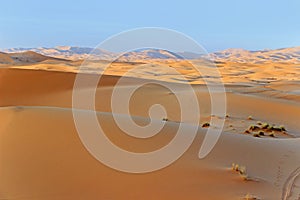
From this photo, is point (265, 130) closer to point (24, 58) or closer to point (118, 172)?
point (118, 172)

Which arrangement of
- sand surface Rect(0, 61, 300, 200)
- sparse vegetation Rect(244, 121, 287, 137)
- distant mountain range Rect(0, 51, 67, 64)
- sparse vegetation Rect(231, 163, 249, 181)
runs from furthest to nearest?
distant mountain range Rect(0, 51, 67, 64) < sparse vegetation Rect(244, 121, 287, 137) < sparse vegetation Rect(231, 163, 249, 181) < sand surface Rect(0, 61, 300, 200)

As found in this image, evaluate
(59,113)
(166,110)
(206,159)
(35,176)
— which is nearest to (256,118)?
(166,110)

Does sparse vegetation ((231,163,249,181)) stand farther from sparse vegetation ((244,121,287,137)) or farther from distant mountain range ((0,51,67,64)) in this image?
distant mountain range ((0,51,67,64))

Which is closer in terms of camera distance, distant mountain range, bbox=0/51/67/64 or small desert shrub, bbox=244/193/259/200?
small desert shrub, bbox=244/193/259/200

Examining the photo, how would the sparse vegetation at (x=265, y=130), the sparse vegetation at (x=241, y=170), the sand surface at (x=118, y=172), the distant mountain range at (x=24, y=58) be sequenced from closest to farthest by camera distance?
the sand surface at (x=118, y=172) < the sparse vegetation at (x=241, y=170) < the sparse vegetation at (x=265, y=130) < the distant mountain range at (x=24, y=58)

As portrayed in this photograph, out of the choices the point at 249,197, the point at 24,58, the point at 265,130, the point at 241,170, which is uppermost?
the point at 24,58

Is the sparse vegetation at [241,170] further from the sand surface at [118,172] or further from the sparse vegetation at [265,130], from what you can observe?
the sparse vegetation at [265,130]

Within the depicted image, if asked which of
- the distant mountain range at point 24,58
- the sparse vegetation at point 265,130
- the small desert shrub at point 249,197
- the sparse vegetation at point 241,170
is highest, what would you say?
the distant mountain range at point 24,58

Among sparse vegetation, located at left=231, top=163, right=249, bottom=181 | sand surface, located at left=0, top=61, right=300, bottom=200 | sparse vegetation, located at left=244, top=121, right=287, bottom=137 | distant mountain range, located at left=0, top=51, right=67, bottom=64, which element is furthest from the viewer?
distant mountain range, located at left=0, top=51, right=67, bottom=64

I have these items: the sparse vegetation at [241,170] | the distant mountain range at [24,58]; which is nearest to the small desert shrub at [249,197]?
the sparse vegetation at [241,170]

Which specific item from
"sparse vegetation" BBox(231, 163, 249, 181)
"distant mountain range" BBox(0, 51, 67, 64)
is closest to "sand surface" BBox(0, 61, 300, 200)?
"sparse vegetation" BBox(231, 163, 249, 181)

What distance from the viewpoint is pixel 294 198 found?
506 centimetres

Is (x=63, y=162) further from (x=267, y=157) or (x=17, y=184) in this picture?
(x=267, y=157)

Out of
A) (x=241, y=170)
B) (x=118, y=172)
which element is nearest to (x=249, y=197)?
(x=241, y=170)
